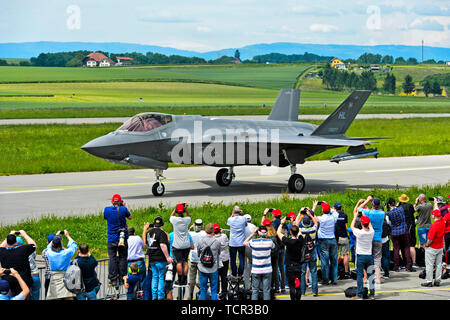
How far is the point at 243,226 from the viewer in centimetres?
1337

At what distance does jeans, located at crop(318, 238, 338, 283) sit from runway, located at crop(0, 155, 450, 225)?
9609 millimetres

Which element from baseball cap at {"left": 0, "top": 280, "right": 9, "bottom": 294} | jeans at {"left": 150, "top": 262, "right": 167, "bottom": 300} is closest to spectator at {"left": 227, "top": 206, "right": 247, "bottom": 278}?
jeans at {"left": 150, "top": 262, "right": 167, "bottom": 300}

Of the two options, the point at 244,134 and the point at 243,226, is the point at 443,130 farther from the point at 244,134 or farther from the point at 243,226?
the point at 243,226

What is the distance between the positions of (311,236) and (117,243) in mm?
4397

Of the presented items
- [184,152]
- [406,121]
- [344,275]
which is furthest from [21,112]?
[344,275]

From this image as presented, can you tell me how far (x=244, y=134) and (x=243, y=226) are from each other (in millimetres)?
12258

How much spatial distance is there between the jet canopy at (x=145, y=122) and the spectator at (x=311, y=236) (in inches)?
445

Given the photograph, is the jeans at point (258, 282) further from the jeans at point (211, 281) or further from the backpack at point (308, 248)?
the backpack at point (308, 248)

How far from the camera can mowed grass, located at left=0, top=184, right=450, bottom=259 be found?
1727 cm

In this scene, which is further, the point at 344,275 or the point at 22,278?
the point at 344,275

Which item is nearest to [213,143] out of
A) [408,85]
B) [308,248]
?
[308,248]

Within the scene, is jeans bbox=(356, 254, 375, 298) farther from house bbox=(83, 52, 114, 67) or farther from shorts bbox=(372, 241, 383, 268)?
house bbox=(83, 52, 114, 67)

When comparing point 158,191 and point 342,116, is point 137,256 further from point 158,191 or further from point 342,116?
point 342,116
